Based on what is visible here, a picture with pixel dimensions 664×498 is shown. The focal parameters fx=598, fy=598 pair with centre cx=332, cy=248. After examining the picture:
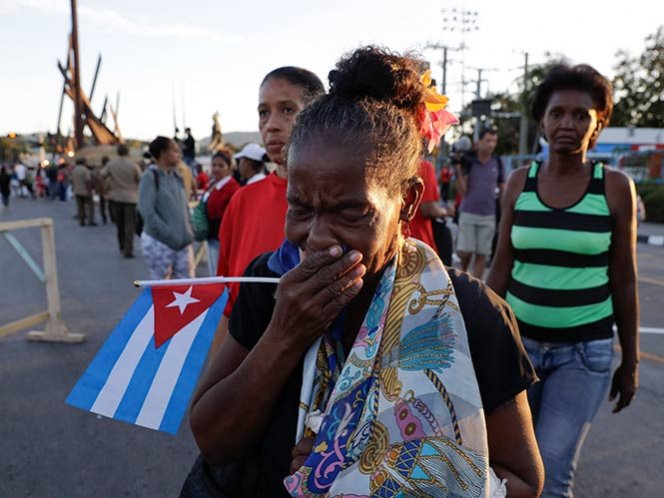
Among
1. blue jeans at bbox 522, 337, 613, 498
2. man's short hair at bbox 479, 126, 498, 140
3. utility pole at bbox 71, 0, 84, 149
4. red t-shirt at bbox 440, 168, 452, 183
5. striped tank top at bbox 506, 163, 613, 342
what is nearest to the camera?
blue jeans at bbox 522, 337, 613, 498

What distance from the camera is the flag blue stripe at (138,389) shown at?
66.1 inches

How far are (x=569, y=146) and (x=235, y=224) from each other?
151cm

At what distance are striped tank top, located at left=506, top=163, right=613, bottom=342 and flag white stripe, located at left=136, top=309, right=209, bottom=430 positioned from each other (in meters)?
1.48

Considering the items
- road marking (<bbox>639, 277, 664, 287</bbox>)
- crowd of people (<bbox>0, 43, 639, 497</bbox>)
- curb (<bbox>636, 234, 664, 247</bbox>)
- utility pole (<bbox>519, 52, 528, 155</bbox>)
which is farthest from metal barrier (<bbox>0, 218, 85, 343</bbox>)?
utility pole (<bbox>519, 52, 528, 155</bbox>)

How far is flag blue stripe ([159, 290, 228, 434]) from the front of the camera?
166cm

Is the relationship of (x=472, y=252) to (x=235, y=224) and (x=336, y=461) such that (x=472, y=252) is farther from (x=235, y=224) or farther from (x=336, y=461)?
(x=336, y=461)

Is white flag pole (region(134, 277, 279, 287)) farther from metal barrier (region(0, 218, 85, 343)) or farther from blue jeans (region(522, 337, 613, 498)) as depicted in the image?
metal barrier (region(0, 218, 85, 343))

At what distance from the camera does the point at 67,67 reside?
31.0 meters

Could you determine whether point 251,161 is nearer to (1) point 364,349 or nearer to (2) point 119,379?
(2) point 119,379

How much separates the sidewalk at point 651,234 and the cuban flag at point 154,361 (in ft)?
42.8

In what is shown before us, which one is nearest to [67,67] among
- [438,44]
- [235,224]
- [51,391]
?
[438,44]

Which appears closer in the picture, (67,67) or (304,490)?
(304,490)

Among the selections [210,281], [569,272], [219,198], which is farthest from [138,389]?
[219,198]

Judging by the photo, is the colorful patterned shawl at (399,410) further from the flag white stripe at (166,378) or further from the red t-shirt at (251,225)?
the red t-shirt at (251,225)
